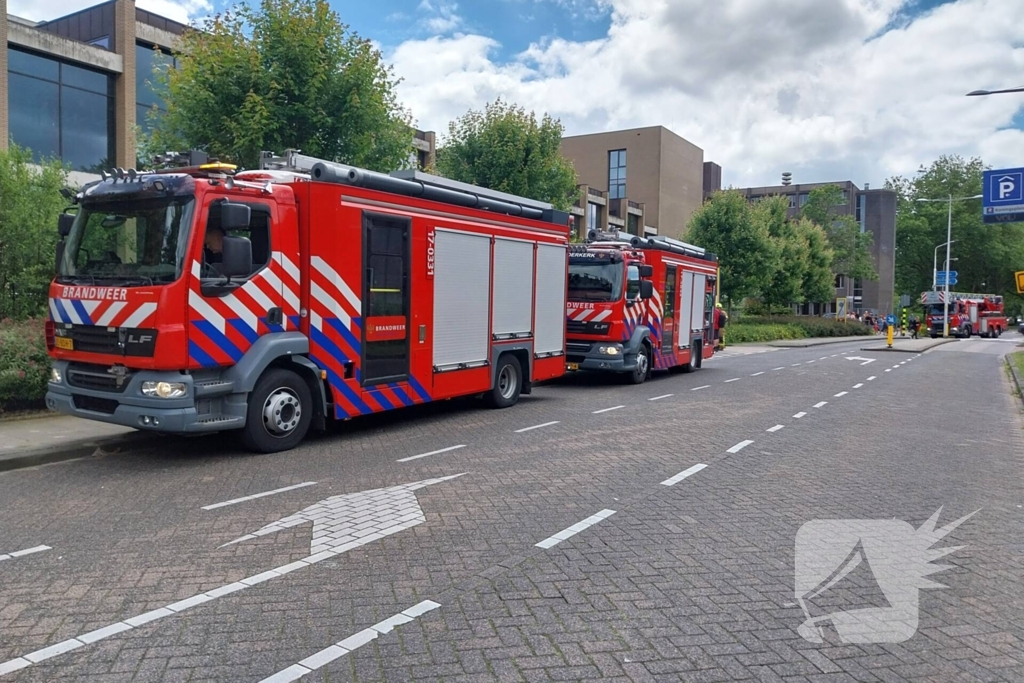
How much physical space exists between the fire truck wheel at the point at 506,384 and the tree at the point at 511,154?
9.59m

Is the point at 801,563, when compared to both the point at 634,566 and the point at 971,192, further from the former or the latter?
the point at 971,192

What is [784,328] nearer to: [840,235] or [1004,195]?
[840,235]

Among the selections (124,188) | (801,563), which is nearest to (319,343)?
(124,188)

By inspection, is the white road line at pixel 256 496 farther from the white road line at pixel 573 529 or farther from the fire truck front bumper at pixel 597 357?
the fire truck front bumper at pixel 597 357

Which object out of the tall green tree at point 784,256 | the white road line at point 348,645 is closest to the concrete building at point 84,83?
the white road line at point 348,645

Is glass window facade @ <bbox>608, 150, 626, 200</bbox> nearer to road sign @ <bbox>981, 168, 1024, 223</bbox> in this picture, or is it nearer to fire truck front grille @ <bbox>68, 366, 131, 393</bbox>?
road sign @ <bbox>981, 168, 1024, 223</bbox>

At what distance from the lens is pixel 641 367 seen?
1738cm

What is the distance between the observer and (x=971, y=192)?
3226 inches

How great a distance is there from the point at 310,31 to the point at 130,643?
11.0m

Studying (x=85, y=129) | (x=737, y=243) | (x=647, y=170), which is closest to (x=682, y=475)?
(x=85, y=129)

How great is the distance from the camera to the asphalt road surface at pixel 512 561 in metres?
3.89

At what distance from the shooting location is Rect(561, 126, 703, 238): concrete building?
61562 millimetres

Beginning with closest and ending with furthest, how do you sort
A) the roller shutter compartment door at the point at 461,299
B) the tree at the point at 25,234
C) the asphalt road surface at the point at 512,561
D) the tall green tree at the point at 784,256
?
the asphalt road surface at the point at 512,561 → the roller shutter compartment door at the point at 461,299 → the tree at the point at 25,234 → the tall green tree at the point at 784,256

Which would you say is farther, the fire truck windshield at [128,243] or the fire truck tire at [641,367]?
the fire truck tire at [641,367]
